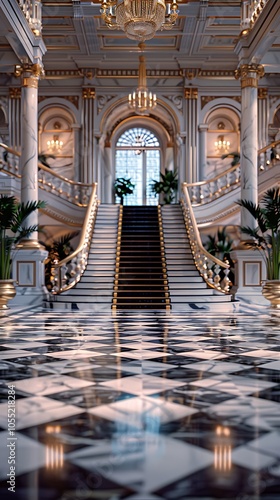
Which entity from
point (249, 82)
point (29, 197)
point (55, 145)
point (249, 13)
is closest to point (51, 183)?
point (55, 145)

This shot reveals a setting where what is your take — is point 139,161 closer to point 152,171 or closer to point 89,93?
point 152,171

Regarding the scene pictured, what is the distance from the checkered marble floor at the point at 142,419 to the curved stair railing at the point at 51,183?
9806 mm

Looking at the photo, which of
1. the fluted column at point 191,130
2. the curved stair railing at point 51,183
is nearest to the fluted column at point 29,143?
the curved stair railing at point 51,183

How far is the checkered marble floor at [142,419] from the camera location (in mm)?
1841

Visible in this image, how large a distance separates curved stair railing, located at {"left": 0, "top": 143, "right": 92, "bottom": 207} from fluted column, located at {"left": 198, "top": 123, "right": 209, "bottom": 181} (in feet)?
12.4

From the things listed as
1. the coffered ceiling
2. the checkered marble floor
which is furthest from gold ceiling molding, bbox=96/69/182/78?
the checkered marble floor

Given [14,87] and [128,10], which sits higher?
[14,87]

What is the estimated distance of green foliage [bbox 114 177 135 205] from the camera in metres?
19.6

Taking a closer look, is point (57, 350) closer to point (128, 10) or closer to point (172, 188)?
point (128, 10)

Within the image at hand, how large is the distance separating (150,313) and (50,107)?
11146 mm

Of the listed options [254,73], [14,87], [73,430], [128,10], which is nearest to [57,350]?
[73,430]

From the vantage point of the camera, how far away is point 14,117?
17734mm

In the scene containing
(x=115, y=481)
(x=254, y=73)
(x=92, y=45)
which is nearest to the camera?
(x=115, y=481)

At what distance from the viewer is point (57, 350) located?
4.88m
